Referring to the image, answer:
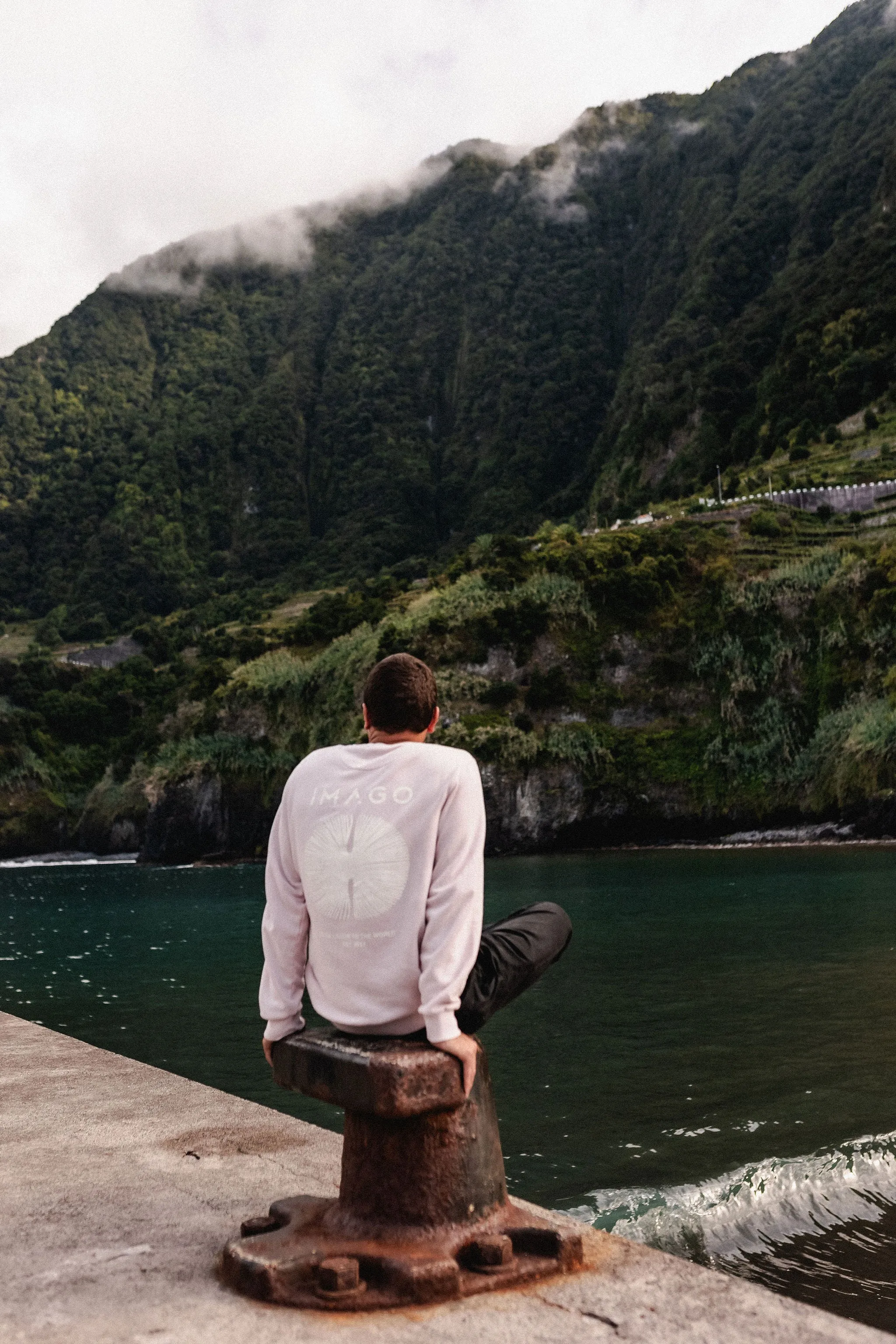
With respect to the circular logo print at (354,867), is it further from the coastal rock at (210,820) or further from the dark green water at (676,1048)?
the coastal rock at (210,820)

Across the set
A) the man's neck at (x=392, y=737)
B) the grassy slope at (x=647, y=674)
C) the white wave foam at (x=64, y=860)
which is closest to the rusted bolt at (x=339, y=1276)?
the man's neck at (x=392, y=737)

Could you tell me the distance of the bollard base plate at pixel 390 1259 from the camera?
3.54 metres

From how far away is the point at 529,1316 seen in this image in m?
3.43

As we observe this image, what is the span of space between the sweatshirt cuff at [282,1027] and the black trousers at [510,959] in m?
0.64

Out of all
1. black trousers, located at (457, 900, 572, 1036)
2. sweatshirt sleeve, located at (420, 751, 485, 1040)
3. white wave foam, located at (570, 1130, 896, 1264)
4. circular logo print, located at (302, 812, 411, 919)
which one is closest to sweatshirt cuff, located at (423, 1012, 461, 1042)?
sweatshirt sleeve, located at (420, 751, 485, 1040)

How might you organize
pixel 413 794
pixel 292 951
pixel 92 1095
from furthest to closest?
pixel 92 1095
pixel 292 951
pixel 413 794

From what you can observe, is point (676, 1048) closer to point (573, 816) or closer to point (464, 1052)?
point (464, 1052)

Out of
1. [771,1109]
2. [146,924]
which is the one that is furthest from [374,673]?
[146,924]

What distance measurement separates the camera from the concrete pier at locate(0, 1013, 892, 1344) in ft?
10.9

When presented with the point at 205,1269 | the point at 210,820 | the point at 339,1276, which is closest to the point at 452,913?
the point at 339,1276

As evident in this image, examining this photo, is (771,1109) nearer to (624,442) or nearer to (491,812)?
(491,812)

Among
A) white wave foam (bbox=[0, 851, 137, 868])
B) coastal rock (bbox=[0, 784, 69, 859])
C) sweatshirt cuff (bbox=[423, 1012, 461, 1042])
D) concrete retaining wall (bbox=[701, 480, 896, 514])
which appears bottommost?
white wave foam (bbox=[0, 851, 137, 868])

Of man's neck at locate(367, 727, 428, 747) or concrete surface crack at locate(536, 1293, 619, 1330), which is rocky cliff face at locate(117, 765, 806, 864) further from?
concrete surface crack at locate(536, 1293, 619, 1330)

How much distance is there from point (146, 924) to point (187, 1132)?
26.1 meters
